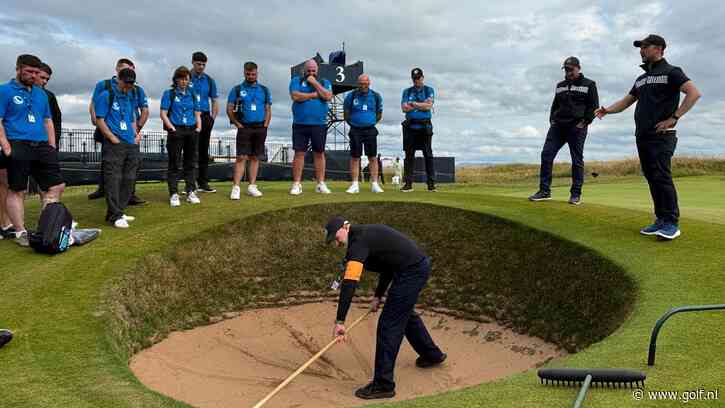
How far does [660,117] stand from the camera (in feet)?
27.3

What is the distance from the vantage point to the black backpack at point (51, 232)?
8.59 metres

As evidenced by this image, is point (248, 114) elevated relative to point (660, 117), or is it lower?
elevated

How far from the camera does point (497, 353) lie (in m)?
8.04

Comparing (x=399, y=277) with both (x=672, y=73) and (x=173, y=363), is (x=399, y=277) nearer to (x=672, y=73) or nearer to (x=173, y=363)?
(x=173, y=363)

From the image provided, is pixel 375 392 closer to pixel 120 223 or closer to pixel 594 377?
pixel 594 377

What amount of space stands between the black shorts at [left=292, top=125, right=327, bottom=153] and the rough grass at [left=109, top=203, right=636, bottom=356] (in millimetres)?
1731

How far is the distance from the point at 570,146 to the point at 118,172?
8.82 meters

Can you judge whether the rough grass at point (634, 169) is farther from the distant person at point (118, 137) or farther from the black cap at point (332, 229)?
the black cap at point (332, 229)

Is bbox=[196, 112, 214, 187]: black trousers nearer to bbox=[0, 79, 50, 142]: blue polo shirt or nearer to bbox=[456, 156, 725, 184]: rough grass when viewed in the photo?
bbox=[0, 79, 50, 142]: blue polo shirt

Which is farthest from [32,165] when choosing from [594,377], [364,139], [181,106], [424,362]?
[594,377]

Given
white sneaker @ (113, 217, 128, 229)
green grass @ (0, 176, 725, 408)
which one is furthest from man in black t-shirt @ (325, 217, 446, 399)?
white sneaker @ (113, 217, 128, 229)

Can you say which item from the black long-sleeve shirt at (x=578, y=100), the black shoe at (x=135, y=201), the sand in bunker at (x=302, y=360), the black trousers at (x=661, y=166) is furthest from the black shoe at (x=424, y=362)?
the black shoe at (x=135, y=201)

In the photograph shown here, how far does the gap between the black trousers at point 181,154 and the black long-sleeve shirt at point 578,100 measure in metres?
7.75

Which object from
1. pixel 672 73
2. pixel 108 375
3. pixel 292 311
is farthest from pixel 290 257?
pixel 672 73
